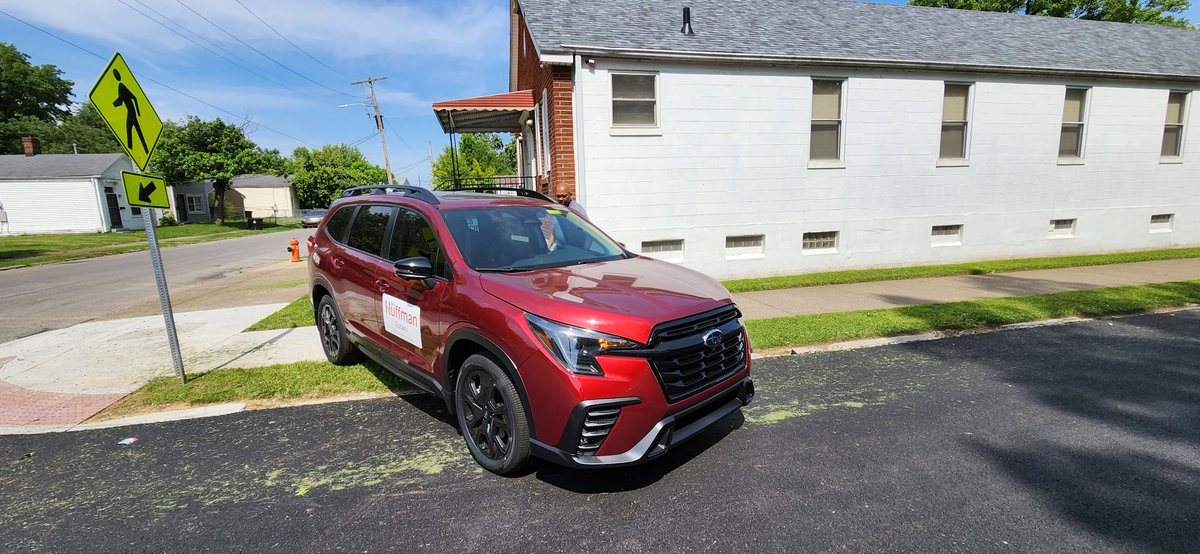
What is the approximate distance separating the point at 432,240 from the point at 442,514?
5.94 ft

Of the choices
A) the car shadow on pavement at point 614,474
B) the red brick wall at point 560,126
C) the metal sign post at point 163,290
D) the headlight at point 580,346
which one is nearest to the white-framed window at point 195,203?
the red brick wall at point 560,126

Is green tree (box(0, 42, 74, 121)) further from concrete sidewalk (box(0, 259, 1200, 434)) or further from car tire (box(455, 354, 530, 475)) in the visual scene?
car tire (box(455, 354, 530, 475))

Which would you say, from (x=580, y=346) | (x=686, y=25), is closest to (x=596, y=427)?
(x=580, y=346)

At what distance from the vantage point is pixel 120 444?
3.76m

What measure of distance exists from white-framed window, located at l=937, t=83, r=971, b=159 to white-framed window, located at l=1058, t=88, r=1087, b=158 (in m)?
2.47

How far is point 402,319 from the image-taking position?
385cm

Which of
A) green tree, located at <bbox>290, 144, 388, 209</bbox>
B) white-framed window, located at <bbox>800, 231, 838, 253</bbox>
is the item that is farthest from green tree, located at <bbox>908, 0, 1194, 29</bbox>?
green tree, located at <bbox>290, 144, 388, 209</bbox>

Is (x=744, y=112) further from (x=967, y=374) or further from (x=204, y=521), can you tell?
(x=204, y=521)

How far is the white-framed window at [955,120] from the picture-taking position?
1088cm

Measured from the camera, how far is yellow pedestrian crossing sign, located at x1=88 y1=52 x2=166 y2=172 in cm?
433

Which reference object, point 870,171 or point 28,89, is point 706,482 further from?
point 28,89

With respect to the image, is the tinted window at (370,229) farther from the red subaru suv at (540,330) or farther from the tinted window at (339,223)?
the tinted window at (339,223)

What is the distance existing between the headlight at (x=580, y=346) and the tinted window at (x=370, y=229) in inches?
88.4

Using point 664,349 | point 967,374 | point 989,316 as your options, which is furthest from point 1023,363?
point 664,349
